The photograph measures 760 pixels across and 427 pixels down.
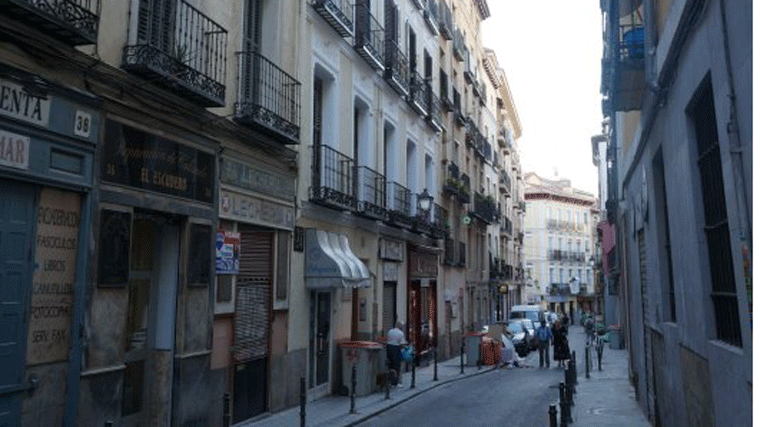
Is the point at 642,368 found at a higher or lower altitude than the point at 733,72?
lower

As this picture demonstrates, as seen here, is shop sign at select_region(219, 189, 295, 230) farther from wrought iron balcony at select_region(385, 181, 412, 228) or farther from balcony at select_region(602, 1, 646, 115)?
balcony at select_region(602, 1, 646, 115)

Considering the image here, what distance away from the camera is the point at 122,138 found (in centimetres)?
859

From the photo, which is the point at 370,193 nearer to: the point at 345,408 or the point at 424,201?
the point at 424,201

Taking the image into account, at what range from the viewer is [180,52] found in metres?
9.41

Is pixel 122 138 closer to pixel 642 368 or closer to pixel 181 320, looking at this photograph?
pixel 181 320

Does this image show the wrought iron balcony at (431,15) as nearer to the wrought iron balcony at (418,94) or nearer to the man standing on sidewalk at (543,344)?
the wrought iron balcony at (418,94)

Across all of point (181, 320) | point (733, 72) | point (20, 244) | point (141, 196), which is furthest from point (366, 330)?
point (733, 72)

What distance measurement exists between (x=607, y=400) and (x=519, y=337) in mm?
13455

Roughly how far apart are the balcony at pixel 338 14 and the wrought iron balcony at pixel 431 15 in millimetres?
8291

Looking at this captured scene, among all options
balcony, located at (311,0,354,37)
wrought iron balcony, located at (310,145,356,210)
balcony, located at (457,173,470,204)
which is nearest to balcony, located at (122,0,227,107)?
wrought iron balcony, located at (310,145,356,210)

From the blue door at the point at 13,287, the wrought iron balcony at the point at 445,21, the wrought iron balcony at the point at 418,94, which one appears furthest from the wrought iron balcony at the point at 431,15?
the blue door at the point at 13,287

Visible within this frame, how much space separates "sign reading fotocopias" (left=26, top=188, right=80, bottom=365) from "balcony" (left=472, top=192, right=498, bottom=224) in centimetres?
2465

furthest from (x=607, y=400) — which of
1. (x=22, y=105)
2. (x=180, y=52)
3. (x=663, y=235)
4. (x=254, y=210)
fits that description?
(x=22, y=105)

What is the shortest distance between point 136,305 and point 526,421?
275 inches
